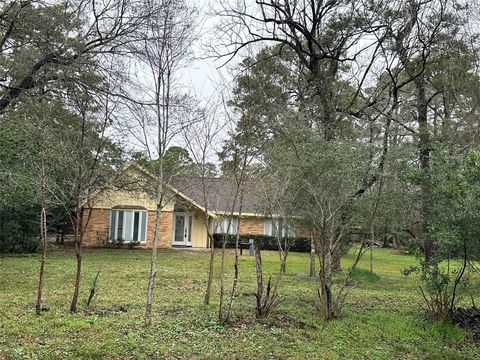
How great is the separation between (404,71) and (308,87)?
3257mm

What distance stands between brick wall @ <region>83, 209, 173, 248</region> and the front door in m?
1.32

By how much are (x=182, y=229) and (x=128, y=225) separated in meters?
3.36

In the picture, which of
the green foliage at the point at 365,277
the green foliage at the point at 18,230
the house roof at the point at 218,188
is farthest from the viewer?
the green foliage at the point at 18,230

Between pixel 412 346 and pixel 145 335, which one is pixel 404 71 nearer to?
pixel 412 346

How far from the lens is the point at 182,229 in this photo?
25547 mm

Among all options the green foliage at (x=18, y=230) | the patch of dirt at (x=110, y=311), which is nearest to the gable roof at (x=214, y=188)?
the patch of dirt at (x=110, y=311)

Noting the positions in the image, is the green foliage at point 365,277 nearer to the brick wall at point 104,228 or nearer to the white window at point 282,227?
the white window at point 282,227

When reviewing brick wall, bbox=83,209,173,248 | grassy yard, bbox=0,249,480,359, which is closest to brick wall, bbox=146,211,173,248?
brick wall, bbox=83,209,173,248

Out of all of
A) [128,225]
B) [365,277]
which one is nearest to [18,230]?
[128,225]

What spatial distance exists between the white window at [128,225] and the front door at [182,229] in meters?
2.34

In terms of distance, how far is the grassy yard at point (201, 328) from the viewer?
5.70m

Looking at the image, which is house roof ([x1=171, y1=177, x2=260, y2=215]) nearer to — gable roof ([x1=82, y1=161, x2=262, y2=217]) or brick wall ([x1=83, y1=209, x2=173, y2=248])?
gable roof ([x1=82, y1=161, x2=262, y2=217])

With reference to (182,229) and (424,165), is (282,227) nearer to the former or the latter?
(424,165)

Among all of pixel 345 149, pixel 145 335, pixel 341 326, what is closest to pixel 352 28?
pixel 345 149
